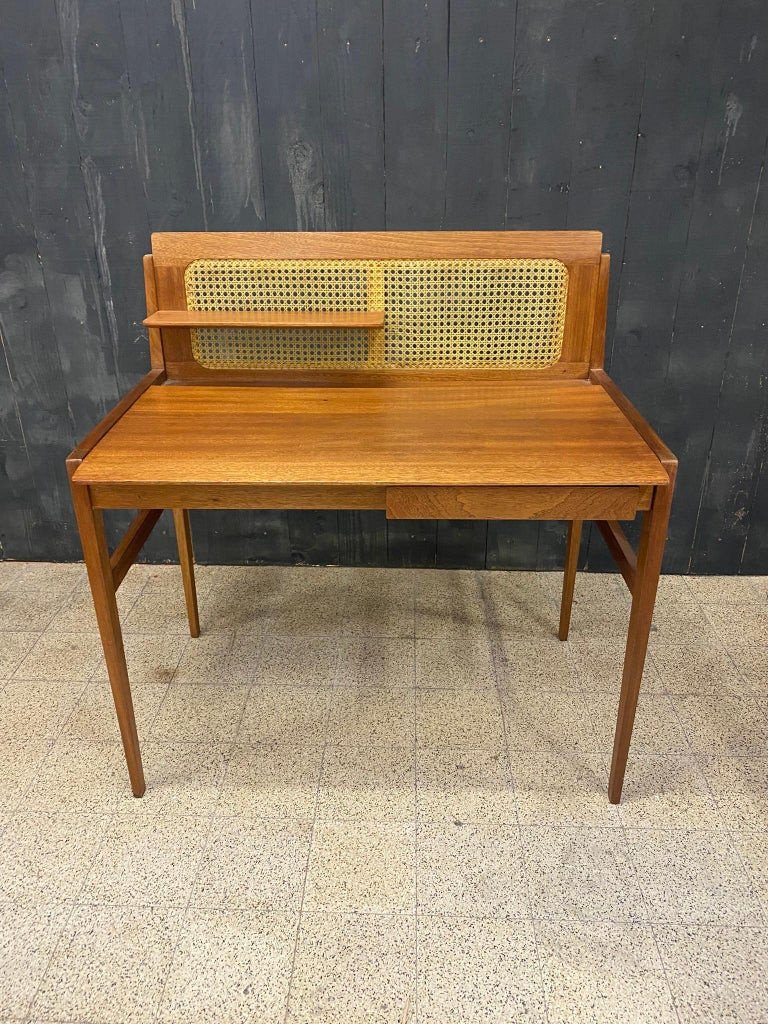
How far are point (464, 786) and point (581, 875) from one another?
33cm

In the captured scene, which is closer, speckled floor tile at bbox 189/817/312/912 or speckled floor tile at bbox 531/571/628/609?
speckled floor tile at bbox 189/817/312/912

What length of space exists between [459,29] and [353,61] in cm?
29

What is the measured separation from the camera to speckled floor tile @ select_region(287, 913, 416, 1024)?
1.40 meters

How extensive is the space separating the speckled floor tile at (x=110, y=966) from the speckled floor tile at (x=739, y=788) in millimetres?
1229

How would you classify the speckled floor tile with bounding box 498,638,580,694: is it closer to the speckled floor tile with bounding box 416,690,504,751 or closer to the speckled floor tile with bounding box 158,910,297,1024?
the speckled floor tile with bounding box 416,690,504,751

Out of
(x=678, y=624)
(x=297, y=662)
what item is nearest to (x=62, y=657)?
(x=297, y=662)

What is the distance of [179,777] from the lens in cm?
191

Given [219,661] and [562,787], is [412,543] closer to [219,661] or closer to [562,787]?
[219,661]

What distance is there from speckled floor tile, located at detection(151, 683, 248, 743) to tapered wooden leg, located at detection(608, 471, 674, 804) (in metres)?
0.95

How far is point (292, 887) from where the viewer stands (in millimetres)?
1621

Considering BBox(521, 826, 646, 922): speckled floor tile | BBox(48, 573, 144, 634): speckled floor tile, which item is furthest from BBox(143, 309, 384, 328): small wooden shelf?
BBox(521, 826, 646, 922): speckled floor tile

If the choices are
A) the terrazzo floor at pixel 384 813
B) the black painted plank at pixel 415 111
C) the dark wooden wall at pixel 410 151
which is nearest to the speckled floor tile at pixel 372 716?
the terrazzo floor at pixel 384 813

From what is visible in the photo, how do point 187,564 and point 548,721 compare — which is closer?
point 548,721

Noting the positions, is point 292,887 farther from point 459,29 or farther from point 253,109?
point 459,29
